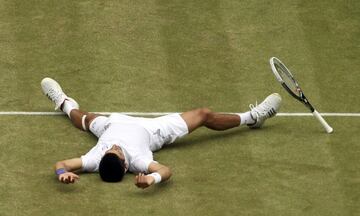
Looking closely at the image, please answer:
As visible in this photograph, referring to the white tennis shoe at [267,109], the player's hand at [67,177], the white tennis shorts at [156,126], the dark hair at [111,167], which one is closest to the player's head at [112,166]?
the dark hair at [111,167]

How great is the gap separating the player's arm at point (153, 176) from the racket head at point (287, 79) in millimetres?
2408

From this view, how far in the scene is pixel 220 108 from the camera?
1989 centimetres

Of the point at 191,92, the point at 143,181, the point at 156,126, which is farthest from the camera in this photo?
the point at 191,92

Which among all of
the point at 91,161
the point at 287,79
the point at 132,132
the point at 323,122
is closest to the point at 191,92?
the point at 287,79

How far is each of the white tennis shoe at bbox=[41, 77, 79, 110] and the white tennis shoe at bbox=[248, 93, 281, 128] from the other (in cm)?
258

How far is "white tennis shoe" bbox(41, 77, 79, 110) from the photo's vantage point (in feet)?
64.0

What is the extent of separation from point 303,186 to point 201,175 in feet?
4.43

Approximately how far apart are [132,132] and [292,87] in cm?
270

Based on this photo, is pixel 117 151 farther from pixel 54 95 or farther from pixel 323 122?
pixel 323 122

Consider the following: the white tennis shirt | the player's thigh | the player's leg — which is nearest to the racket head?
the player's leg

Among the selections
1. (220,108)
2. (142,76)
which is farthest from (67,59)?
(220,108)

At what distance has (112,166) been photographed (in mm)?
17234

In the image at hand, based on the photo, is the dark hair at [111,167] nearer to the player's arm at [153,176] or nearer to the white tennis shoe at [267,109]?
the player's arm at [153,176]

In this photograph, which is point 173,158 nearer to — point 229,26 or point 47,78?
point 47,78
